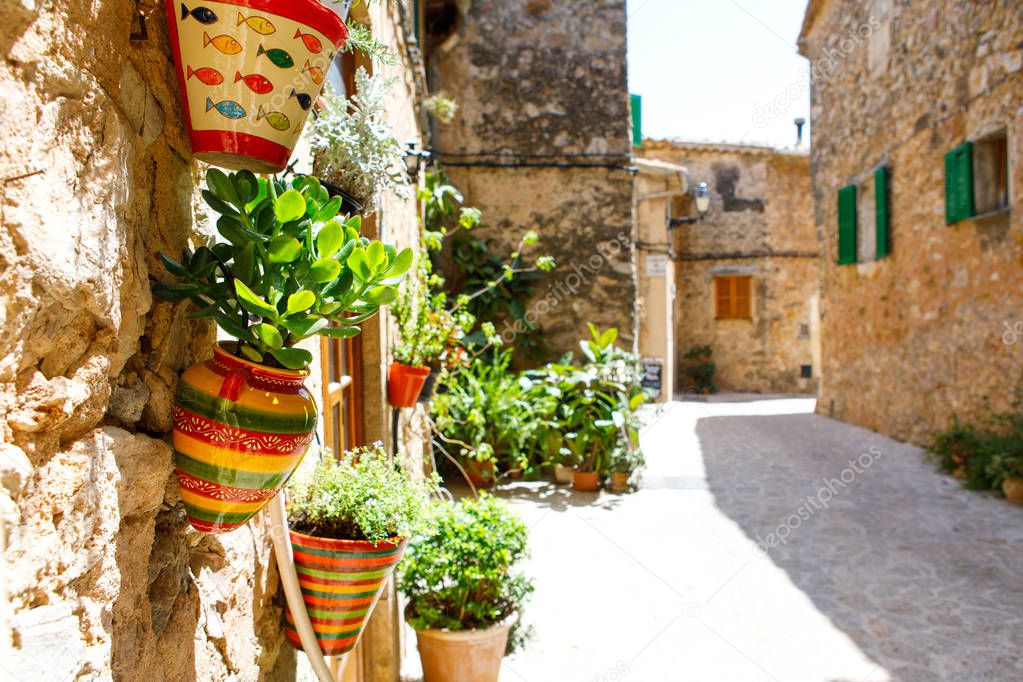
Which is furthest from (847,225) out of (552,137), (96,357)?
(96,357)

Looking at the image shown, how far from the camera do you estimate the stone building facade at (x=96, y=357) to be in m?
0.62

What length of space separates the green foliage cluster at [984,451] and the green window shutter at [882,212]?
2.54 metres

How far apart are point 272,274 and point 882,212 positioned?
370 inches

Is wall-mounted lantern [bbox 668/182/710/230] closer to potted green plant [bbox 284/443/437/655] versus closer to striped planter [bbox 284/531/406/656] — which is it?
potted green plant [bbox 284/443/437/655]

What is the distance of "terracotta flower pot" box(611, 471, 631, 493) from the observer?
6285 mm

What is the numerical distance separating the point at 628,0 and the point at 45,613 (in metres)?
7.62

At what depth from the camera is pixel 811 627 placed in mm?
3582

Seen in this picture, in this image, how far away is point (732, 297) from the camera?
645 inches

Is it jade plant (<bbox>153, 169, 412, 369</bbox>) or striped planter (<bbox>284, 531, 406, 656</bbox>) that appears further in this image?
striped planter (<bbox>284, 531, 406, 656</bbox>)

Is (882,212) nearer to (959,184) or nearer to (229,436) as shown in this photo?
(959,184)

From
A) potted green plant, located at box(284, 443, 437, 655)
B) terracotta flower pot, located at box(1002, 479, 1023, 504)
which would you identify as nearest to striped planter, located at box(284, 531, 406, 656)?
potted green plant, located at box(284, 443, 437, 655)

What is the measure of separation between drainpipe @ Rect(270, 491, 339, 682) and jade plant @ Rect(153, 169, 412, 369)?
0.49m

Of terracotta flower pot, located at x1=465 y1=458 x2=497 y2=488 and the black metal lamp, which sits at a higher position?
the black metal lamp

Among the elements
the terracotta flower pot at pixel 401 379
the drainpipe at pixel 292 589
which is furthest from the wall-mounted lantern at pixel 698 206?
the drainpipe at pixel 292 589
